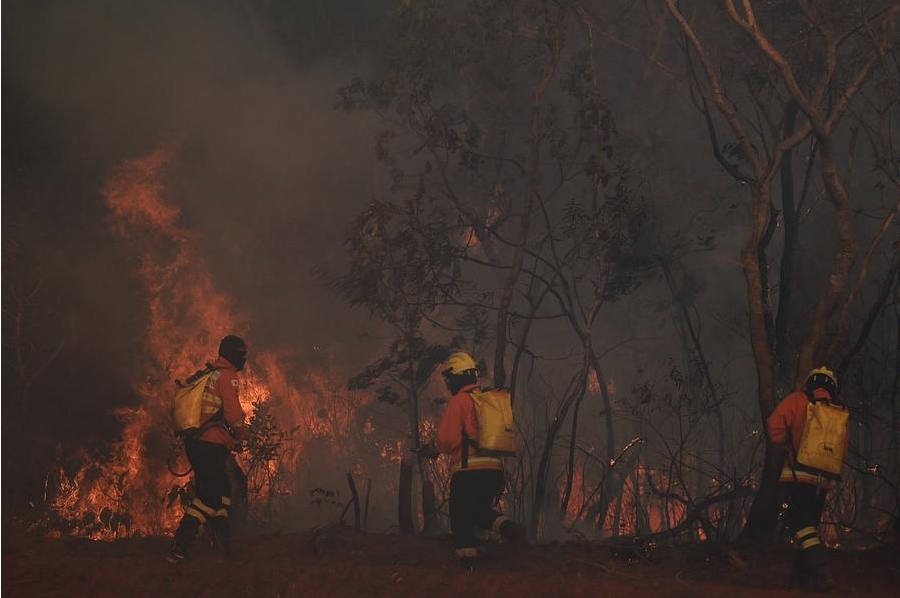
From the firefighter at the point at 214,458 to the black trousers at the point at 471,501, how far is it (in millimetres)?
2101

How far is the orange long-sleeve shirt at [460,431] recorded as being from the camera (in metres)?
8.80

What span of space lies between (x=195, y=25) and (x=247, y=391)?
26.5 feet

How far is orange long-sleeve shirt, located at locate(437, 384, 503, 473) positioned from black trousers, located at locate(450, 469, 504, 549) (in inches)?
3.1

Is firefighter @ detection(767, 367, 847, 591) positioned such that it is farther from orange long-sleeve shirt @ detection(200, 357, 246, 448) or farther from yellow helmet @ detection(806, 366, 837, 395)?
orange long-sleeve shirt @ detection(200, 357, 246, 448)

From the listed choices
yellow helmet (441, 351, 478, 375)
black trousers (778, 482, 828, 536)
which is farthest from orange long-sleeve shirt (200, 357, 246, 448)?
black trousers (778, 482, 828, 536)

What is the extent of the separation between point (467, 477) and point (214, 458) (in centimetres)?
236

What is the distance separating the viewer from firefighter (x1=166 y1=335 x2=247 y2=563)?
8648 mm

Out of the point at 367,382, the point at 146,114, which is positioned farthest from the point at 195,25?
the point at 367,382

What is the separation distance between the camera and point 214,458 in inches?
345

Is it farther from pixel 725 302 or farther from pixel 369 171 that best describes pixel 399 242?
pixel 725 302

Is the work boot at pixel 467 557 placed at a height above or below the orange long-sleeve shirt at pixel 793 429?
below

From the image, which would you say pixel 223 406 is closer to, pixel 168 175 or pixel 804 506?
pixel 804 506

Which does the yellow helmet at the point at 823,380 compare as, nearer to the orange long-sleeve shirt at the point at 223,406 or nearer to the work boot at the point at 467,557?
the work boot at the point at 467,557

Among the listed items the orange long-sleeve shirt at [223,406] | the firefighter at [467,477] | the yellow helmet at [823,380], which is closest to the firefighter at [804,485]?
the yellow helmet at [823,380]
